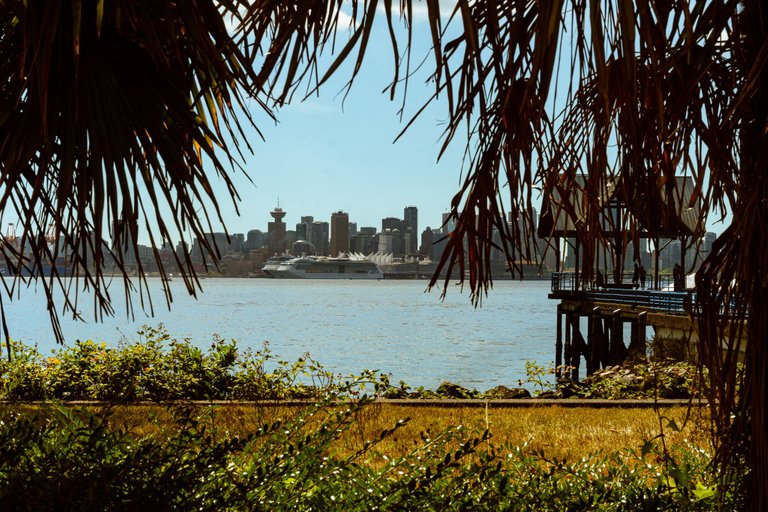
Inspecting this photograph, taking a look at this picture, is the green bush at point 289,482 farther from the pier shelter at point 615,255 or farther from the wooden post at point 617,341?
the wooden post at point 617,341

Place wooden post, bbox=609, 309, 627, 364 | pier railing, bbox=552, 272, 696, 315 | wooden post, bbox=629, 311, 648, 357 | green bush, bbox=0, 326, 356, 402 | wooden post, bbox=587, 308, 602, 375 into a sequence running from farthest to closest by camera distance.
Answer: wooden post, bbox=587, 308, 602, 375
wooden post, bbox=609, 309, 627, 364
wooden post, bbox=629, 311, 648, 357
pier railing, bbox=552, 272, 696, 315
green bush, bbox=0, 326, 356, 402

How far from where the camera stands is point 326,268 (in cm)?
17225

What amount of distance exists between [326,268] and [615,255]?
16990 centimetres

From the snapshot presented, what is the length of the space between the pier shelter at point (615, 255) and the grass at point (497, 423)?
95 centimetres

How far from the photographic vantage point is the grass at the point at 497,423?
6.72 meters

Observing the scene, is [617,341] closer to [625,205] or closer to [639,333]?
[639,333]

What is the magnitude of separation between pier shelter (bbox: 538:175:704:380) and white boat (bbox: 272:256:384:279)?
139282 mm

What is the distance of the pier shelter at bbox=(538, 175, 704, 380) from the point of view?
2.65 m

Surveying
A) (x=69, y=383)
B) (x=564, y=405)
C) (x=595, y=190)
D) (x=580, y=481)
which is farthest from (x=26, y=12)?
(x=69, y=383)

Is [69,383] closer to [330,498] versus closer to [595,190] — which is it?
[330,498]

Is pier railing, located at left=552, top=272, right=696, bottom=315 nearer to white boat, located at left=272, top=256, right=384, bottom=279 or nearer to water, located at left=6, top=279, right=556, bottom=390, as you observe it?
water, located at left=6, top=279, right=556, bottom=390

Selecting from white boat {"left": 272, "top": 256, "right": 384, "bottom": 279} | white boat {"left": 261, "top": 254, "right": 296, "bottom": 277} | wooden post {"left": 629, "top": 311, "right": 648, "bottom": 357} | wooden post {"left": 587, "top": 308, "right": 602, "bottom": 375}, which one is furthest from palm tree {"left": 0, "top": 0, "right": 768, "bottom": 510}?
white boat {"left": 261, "top": 254, "right": 296, "bottom": 277}

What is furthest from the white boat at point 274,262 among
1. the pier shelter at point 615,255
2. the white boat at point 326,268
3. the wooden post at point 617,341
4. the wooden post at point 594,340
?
the wooden post at point 617,341

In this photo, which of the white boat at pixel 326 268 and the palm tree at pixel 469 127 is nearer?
the palm tree at pixel 469 127
